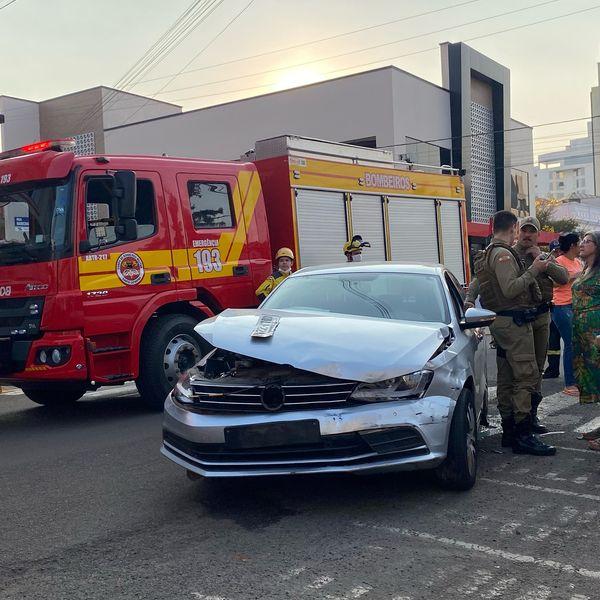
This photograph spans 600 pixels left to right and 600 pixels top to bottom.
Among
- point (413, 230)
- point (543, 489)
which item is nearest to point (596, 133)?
point (413, 230)

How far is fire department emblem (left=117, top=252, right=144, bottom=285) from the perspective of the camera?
8.12 m

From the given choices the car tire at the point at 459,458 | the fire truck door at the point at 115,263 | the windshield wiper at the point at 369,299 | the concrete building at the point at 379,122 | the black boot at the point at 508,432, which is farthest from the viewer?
the concrete building at the point at 379,122

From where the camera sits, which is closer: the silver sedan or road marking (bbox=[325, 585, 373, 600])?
road marking (bbox=[325, 585, 373, 600])

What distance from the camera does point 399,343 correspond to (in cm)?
484

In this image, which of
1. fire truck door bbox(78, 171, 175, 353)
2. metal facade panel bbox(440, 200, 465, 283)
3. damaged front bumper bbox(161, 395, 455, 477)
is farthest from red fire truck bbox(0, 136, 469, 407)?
damaged front bumper bbox(161, 395, 455, 477)

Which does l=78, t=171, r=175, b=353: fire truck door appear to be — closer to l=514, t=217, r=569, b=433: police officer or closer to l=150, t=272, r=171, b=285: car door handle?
l=150, t=272, r=171, b=285: car door handle

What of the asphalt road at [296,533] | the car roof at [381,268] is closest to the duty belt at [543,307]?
the car roof at [381,268]

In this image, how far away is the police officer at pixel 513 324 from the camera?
6.09 metres

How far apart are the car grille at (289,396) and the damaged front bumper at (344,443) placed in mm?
53

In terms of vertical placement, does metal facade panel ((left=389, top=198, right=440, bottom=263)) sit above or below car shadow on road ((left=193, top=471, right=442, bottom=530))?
above

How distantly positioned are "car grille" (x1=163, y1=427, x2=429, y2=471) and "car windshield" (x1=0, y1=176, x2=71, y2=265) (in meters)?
3.94

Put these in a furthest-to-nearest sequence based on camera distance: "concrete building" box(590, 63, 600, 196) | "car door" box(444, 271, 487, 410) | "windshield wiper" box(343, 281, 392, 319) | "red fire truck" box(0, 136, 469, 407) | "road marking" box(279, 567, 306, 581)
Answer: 1. "concrete building" box(590, 63, 600, 196)
2. "red fire truck" box(0, 136, 469, 407)
3. "car door" box(444, 271, 487, 410)
4. "windshield wiper" box(343, 281, 392, 319)
5. "road marking" box(279, 567, 306, 581)

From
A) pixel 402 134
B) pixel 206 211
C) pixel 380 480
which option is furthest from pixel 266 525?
pixel 402 134

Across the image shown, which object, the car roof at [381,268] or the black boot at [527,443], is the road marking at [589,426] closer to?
the black boot at [527,443]
